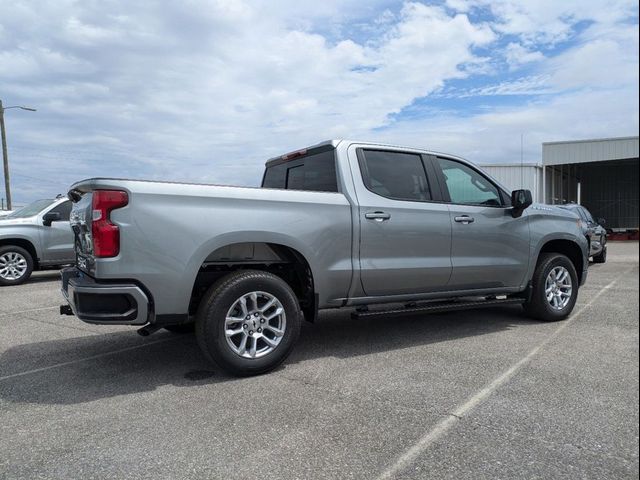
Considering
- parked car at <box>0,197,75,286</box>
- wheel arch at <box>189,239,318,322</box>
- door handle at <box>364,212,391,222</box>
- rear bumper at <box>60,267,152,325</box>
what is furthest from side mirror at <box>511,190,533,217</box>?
parked car at <box>0,197,75,286</box>

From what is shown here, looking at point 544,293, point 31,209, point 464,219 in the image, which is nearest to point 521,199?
point 464,219

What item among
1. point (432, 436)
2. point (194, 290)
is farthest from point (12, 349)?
point (432, 436)

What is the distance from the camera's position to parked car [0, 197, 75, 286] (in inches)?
398

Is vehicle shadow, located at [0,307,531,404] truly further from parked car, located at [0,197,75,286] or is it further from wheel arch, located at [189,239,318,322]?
parked car, located at [0,197,75,286]

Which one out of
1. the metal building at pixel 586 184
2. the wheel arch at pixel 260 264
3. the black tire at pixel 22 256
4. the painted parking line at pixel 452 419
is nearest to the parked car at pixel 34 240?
the black tire at pixel 22 256

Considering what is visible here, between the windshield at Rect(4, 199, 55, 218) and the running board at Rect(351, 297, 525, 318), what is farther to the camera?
the windshield at Rect(4, 199, 55, 218)

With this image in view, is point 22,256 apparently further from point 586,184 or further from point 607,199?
point 607,199

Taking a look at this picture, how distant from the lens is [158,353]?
197 inches

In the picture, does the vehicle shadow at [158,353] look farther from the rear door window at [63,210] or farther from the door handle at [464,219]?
the rear door window at [63,210]

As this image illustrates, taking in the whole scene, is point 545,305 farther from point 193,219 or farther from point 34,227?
point 34,227

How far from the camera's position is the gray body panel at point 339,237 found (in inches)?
150

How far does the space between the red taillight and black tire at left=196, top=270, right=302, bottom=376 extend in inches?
31.6

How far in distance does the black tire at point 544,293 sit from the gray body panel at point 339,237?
0.19 meters

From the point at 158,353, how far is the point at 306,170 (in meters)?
2.30
